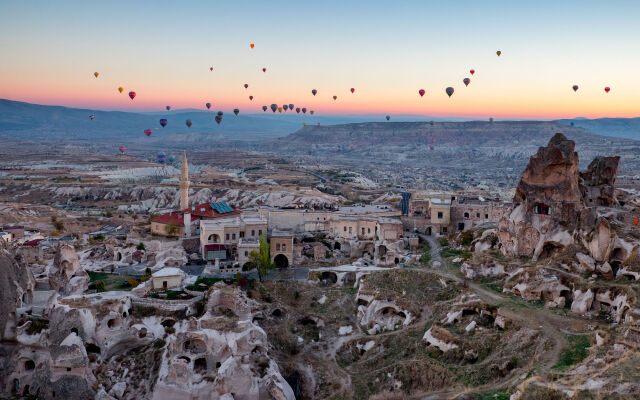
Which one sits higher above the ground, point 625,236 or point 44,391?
point 625,236

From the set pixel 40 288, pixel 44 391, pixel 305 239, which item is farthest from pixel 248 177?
pixel 44 391

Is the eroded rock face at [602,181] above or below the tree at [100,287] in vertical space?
above

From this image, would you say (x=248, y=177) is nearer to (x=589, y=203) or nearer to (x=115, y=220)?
(x=115, y=220)

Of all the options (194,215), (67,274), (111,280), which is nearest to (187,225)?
(194,215)

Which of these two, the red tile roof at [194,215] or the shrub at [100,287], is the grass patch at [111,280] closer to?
the shrub at [100,287]

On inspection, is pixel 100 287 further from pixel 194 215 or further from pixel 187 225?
pixel 194 215

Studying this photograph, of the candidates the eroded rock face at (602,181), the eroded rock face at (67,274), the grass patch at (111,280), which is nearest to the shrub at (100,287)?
the grass patch at (111,280)
